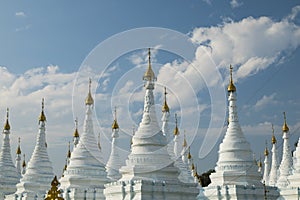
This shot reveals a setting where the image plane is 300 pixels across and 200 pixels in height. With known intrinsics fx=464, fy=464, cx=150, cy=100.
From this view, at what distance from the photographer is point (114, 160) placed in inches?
1783

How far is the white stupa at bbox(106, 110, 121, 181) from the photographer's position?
4391 cm

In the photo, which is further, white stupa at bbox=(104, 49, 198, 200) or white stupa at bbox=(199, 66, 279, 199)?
white stupa at bbox=(199, 66, 279, 199)

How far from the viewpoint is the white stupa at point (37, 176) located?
43094 mm

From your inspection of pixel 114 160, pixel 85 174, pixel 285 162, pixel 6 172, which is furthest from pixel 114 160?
pixel 285 162

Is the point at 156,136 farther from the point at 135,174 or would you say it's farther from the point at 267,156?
the point at 267,156

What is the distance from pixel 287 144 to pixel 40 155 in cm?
2389

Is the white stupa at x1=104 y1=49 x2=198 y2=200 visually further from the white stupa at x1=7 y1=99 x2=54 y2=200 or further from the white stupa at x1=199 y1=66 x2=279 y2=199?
the white stupa at x1=7 y1=99 x2=54 y2=200

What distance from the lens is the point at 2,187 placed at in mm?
47844

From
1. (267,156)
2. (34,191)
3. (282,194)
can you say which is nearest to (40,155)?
(34,191)

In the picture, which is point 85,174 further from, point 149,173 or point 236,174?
point 236,174

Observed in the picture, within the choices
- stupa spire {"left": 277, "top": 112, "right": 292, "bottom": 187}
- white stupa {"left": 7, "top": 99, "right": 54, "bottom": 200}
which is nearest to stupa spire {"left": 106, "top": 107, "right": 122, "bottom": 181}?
white stupa {"left": 7, "top": 99, "right": 54, "bottom": 200}

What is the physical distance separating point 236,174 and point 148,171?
24.6ft

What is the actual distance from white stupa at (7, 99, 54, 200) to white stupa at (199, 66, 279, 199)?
15682mm

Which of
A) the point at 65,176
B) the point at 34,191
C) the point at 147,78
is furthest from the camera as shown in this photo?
the point at 34,191
